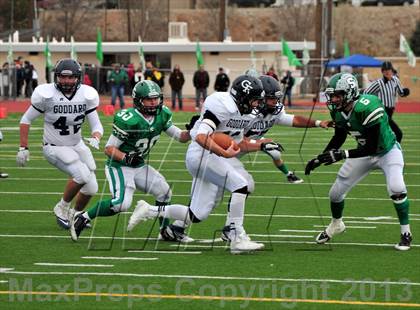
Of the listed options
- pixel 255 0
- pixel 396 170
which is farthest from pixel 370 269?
pixel 255 0

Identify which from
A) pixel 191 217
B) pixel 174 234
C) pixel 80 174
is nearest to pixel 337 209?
pixel 191 217

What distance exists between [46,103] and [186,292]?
12.6 ft

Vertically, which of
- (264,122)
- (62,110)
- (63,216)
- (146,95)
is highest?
(146,95)

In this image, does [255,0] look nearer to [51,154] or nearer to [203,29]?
[203,29]

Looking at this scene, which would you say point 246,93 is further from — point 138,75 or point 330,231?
point 138,75

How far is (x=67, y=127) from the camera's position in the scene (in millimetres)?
11328

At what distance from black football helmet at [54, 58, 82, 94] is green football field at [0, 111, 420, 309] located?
4.63 ft

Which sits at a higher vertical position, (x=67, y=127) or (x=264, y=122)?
(x=67, y=127)

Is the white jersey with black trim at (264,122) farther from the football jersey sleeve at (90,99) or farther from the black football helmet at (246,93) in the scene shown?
the black football helmet at (246,93)

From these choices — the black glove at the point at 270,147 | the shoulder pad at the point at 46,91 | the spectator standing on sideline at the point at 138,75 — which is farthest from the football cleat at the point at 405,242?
the spectator standing on sideline at the point at 138,75

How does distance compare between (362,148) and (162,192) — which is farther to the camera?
(162,192)

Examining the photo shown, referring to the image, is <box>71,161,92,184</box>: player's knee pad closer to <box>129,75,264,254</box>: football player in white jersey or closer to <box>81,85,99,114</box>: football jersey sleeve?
<box>81,85,99,114</box>: football jersey sleeve

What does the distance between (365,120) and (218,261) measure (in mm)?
1801

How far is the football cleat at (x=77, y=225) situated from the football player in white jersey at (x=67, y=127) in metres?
0.88
